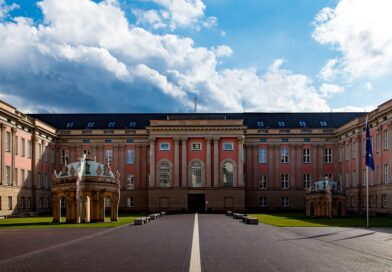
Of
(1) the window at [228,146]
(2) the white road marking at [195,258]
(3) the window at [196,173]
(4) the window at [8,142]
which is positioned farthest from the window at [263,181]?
(2) the white road marking at [195,258]

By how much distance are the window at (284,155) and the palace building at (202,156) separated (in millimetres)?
172

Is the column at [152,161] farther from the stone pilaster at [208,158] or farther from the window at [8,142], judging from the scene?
the window at [8,142]

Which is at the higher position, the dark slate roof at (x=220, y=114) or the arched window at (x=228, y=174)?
the dark slate roof at (x=220, y=114)

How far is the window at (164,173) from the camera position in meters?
89.1

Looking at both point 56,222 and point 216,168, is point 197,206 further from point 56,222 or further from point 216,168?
point 56,222

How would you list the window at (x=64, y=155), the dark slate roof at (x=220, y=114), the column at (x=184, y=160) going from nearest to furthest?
the column at (x=184, y=160)
the window at (x=64, y=155)
the dark slate roof at (x=220, y=114)

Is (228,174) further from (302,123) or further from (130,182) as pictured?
(302,123)

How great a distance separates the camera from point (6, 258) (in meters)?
22.4

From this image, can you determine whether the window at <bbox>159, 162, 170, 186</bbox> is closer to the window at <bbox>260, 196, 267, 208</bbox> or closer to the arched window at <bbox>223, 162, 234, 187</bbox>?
the arched window at <bbox>223, 162, 234, 187</bbox>

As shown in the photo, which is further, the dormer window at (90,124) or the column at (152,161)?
the dormer window at (90,124)

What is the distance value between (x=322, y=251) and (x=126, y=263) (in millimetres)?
9163

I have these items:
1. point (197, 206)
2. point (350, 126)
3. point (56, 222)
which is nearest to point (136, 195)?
point (197, 206)

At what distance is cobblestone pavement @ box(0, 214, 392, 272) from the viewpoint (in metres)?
19.6

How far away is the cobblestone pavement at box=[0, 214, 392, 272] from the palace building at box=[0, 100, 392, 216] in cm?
4149
